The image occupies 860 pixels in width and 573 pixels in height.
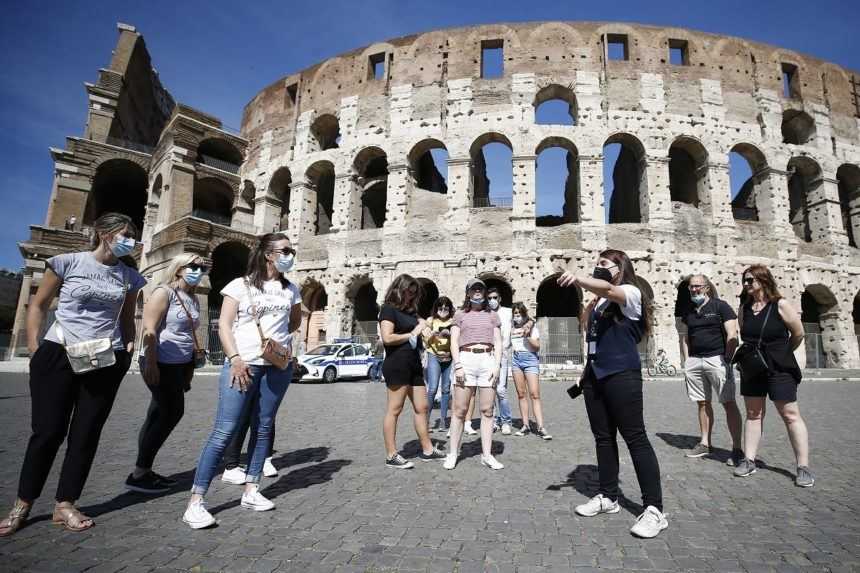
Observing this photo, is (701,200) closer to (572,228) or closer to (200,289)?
(572,228)

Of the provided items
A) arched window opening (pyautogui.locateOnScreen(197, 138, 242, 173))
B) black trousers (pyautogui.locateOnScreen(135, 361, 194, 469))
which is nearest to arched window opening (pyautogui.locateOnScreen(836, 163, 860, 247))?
black trousers (pyautogui.locateOnScreen(135, 361, 194, 469))

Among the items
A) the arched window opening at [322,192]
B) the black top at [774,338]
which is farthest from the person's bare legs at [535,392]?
the arched window opening at [322,192]

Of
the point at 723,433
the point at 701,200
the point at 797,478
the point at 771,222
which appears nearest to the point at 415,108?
the point at 701,200

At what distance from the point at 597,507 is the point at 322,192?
21422mm

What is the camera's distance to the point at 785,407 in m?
3.80

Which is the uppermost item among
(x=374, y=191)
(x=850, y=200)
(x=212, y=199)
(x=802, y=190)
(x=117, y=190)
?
(x=117, y=190)

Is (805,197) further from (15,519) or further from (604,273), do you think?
(15,519)

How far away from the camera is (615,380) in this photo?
2834 millimetres

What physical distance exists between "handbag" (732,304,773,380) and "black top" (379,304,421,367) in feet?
9.96

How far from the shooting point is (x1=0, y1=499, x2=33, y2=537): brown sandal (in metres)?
2.48

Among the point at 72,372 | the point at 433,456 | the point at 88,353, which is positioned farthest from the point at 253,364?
the point at 433,456

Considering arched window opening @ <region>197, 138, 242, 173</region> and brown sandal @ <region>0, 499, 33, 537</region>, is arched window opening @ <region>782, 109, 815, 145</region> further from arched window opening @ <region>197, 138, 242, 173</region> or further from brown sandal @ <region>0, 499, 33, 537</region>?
arched window opening @ <region>197, 138, 242, 173</region>

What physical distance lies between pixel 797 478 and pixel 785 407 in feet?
1.88

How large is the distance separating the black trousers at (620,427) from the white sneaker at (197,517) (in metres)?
2.46
